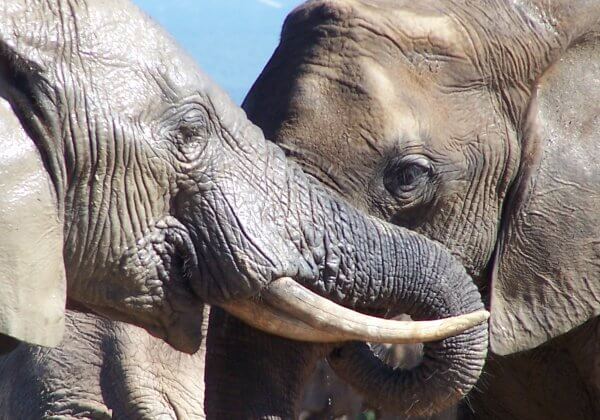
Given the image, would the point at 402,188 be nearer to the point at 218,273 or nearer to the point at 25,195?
the point at 218,273

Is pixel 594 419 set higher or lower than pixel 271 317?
lower

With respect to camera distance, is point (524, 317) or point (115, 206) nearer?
point (115, 206)

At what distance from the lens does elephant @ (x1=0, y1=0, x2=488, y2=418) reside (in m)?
4.02

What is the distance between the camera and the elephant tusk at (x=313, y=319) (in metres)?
4.32

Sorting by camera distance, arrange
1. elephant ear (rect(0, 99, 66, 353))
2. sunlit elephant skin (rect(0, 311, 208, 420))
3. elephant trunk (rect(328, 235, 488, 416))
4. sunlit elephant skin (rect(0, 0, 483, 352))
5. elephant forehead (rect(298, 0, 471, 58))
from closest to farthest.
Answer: elephant ear (rect(0, 99, 66, 353)), sunlit elephant skin (rect(0, 0, 483, 352)), elephant trunk (rect(328, 235, 488, 416)), elephant forehead (rect(298, 0, 471, 58)), sunlit elephant skin (rect(0, 311, 208, 420))

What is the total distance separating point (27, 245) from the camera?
13.0ft

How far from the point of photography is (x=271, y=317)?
4379 millimetres

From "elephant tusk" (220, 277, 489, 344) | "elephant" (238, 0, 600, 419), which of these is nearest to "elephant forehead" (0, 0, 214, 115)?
"elephant tusk" (220, 277, 489, 344)

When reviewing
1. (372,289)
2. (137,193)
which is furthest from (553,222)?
(137,193)

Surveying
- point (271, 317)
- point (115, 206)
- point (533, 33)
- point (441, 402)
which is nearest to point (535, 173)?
point (533, 33)

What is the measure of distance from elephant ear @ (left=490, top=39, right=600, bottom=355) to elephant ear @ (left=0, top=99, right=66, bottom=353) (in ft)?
5.59

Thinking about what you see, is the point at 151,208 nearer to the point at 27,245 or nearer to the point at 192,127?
the point at 192,127

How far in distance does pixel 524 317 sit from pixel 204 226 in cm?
147

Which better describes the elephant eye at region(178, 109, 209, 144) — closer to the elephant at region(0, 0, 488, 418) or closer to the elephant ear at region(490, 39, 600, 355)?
the elephant at region(0, 0, 488, 418)
